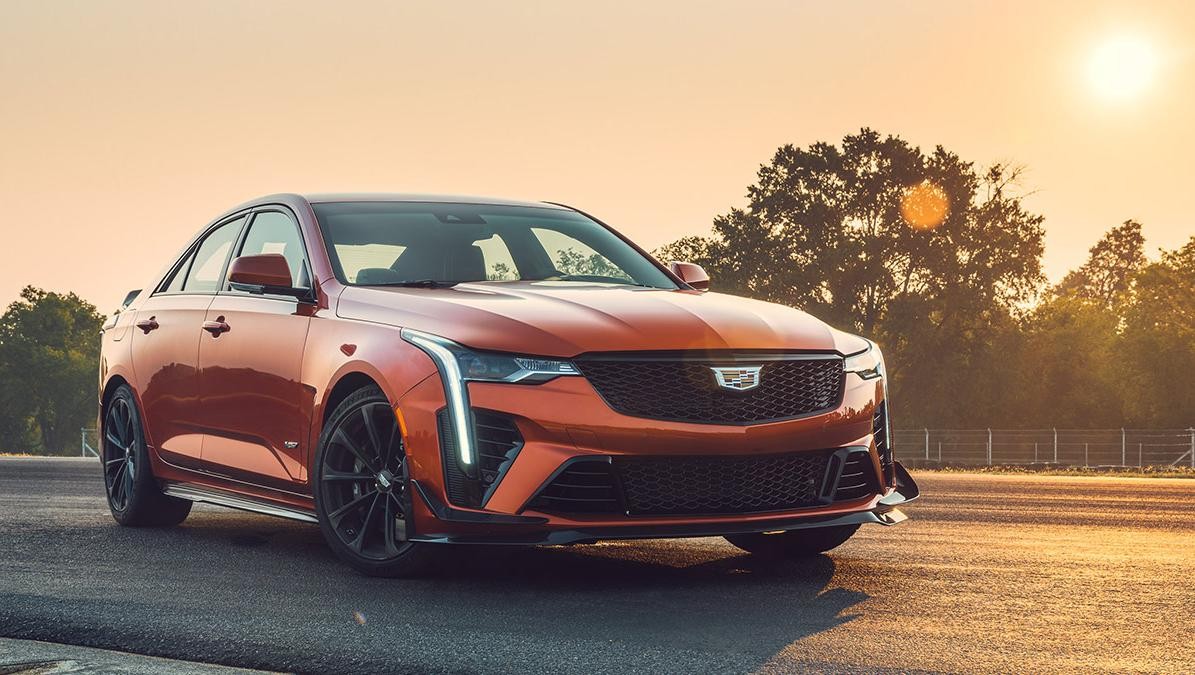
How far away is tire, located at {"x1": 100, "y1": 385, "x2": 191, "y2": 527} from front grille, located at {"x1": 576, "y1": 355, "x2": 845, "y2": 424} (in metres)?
3.84

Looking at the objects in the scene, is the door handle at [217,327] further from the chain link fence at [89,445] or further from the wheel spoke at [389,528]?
the chain link fence at [89,445]

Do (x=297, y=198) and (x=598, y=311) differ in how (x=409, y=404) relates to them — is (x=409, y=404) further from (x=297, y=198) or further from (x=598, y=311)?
(x=297, y=198)

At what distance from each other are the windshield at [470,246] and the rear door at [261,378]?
286 millimetres

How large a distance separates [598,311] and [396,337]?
2.78ft

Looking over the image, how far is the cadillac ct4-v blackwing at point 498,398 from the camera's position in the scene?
6.00m

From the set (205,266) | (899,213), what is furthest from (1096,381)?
(205,266)

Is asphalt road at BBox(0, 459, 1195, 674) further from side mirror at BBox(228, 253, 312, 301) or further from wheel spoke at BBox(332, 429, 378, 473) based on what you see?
side mirror at BBox(228, 253, 312, 301)

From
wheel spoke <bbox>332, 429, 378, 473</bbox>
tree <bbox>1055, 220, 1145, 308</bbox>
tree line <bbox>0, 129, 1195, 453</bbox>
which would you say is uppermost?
tree <bbox>1055, 220, 1145, 308</bbox>

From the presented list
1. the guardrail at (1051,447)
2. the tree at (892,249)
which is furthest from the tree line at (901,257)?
the guardrail at (1051,447)

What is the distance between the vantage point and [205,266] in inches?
347

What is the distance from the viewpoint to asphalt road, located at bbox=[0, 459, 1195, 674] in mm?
4898

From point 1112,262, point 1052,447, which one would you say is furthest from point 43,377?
point 1112,262

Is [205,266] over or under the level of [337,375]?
over

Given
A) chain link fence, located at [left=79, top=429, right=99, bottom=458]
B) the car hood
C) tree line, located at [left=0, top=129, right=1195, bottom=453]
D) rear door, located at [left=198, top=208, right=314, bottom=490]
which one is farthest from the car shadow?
tree line, located at [left=0, top=129, right=1195, bottom=453]
